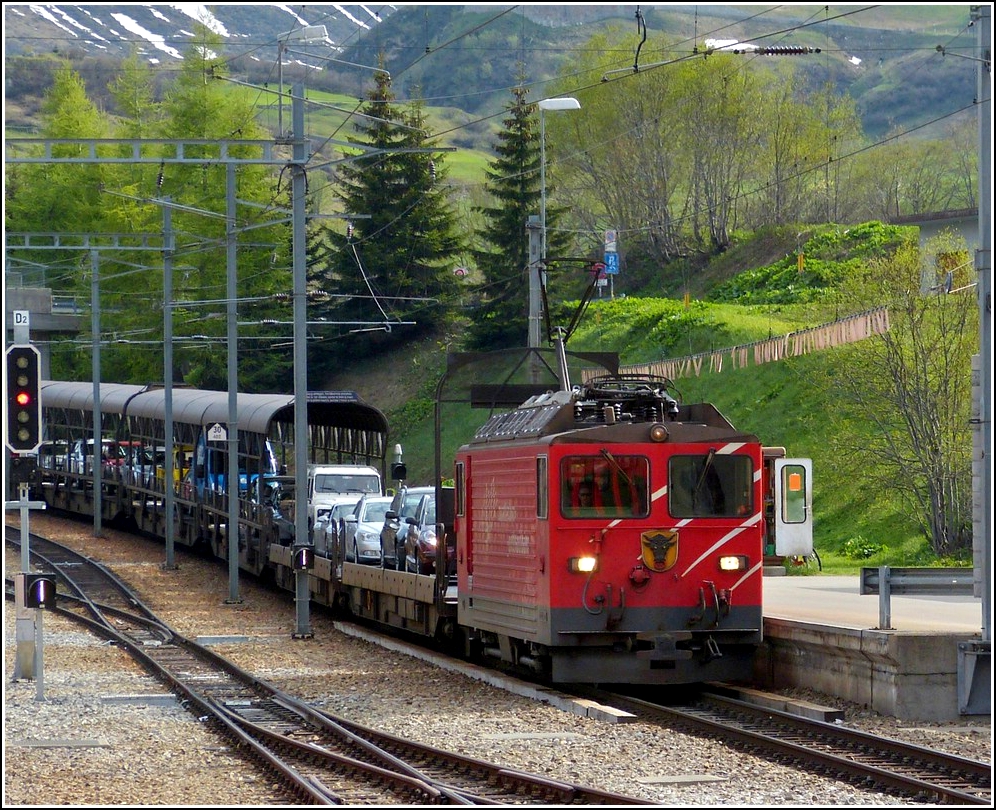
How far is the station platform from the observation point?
14398 millimetres

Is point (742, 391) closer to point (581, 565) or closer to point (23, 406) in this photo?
point (581, 565)

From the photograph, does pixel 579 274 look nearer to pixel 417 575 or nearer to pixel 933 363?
pixel 933 363

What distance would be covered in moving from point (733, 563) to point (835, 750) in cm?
364

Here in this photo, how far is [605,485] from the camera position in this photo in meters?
16.2

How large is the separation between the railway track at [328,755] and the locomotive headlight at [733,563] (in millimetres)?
3992

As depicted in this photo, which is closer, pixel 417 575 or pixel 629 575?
pixel 629 575

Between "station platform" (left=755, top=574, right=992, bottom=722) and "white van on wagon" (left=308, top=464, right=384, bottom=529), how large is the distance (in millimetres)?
14792

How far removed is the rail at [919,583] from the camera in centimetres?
1480

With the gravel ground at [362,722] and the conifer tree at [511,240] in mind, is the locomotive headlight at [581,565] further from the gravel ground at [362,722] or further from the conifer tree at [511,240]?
the conifer tree at [511,240]

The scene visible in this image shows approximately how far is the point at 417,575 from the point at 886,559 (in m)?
14.0

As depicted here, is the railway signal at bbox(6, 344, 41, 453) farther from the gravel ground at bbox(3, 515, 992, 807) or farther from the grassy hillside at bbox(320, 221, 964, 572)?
the grassy hillside at bbox(320, 221, 964, 572)

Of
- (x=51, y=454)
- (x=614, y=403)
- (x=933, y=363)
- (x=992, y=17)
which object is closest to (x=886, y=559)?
(x=933, y=363)

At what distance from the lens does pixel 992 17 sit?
13.8m

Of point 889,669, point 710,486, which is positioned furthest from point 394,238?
point 889,669
